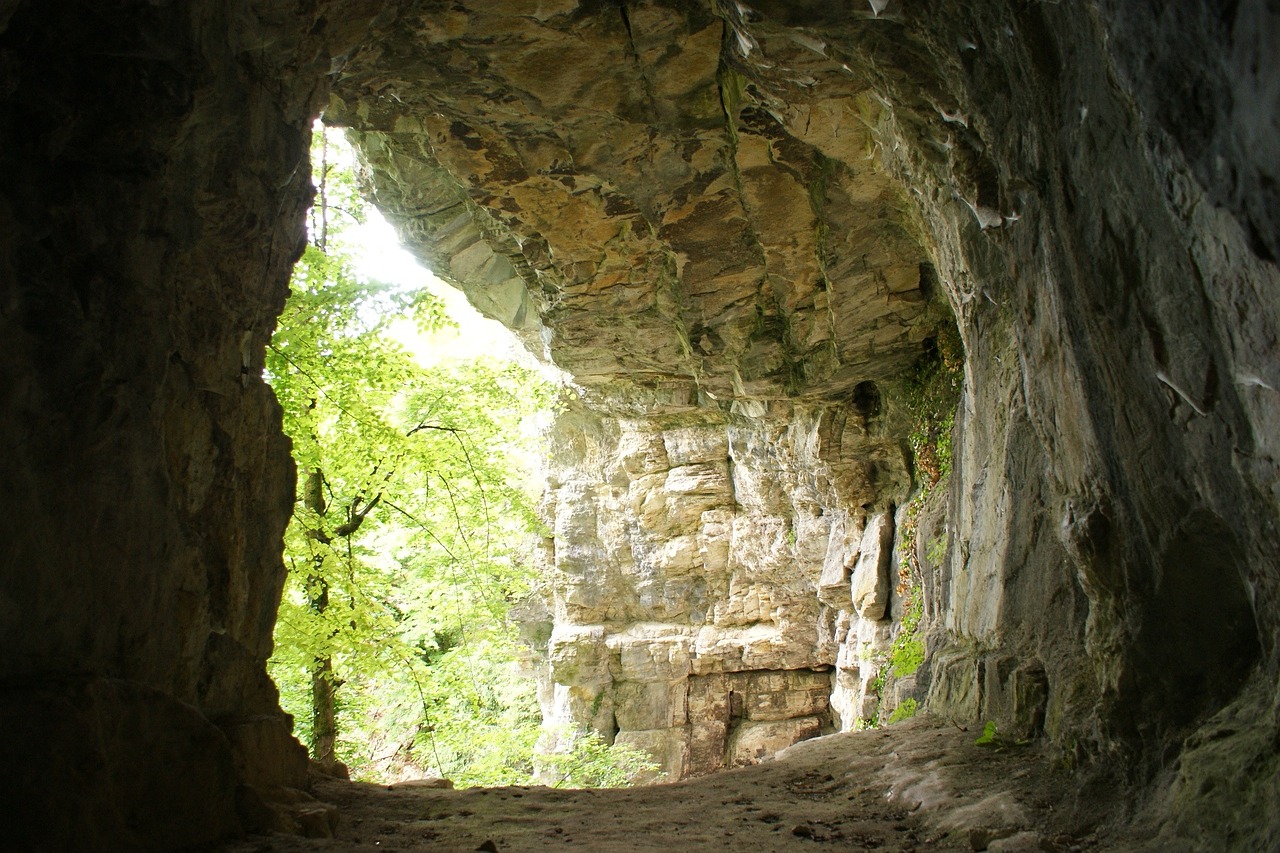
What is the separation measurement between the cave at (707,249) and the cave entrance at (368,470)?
6.17 ft

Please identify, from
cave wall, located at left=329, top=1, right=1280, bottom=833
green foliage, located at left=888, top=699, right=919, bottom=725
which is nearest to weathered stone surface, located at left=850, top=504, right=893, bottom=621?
cave wall, located at left=329, top=1, right=1280, bottom=833

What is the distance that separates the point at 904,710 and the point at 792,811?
12.0ft

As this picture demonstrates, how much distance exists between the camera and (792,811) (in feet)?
17.3

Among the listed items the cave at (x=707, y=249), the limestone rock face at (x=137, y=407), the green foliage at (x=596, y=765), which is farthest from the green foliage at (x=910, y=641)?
the limestone rock face at (x=137, y=407)

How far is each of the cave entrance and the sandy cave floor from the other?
1552 millimetres

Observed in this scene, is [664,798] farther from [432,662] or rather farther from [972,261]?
[432,662]

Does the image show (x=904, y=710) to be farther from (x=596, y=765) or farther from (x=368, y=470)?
(x=596, y=765)

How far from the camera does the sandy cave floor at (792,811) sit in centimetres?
402

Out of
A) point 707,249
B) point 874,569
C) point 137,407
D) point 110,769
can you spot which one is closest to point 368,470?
point 707,249

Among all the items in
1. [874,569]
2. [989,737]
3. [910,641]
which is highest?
[874,569]

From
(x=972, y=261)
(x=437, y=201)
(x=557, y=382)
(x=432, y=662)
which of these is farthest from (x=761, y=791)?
(x=432, y=662)

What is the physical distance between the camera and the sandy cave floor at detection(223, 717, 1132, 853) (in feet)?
13.2

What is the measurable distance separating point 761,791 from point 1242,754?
363 centimetres

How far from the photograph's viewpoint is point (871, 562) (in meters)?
13.2
